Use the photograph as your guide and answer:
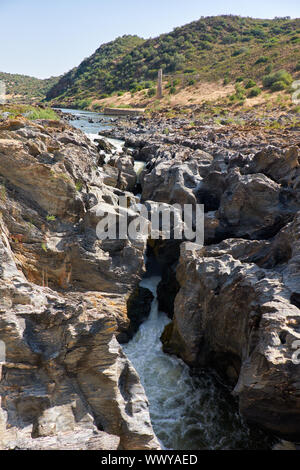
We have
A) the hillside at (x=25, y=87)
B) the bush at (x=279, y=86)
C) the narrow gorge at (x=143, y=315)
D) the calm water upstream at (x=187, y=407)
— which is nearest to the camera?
the narrow gorge at (x=143, y=315)

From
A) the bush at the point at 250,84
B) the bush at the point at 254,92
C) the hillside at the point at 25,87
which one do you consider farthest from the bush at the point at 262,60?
the hillside at the point at 25,87

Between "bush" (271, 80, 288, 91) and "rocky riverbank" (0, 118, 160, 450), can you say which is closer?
"rocky riverbank" (0, 118, 160, 450)

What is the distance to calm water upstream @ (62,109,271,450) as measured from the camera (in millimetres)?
6609

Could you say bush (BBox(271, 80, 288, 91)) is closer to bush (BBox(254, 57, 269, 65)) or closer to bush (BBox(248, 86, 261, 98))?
bush (BBox(248, 86, 261, 98))

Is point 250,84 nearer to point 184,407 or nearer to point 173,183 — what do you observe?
point 173,183

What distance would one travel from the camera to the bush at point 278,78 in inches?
1801

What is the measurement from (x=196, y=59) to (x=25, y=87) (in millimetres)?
78273

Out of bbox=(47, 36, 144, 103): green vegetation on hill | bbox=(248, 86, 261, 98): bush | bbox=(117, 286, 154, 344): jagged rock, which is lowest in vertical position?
bbox=(117, 286, 154, 344): jagged rock

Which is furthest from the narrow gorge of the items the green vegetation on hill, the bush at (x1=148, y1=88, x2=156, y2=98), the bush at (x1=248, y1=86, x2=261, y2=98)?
the green vegetation on hill

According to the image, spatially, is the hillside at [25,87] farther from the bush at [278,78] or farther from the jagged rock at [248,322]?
the jagged rock at [248,322]

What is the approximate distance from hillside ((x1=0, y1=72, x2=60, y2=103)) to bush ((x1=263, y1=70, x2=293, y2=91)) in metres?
73.9

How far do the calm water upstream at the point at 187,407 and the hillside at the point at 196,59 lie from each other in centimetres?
5277

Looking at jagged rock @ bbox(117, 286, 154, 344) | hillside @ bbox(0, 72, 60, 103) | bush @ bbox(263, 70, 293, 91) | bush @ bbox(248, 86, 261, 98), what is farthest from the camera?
hillside @ bbox(0, 72, 60, 103)

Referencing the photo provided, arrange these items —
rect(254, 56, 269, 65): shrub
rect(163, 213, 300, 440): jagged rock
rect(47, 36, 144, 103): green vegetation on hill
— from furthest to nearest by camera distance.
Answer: rect(47, 36, 144, 103): green vegetation on hill → rect(254, 56, 269, 65): shrub → rect(163, 213, 300, 440): jagged rock
